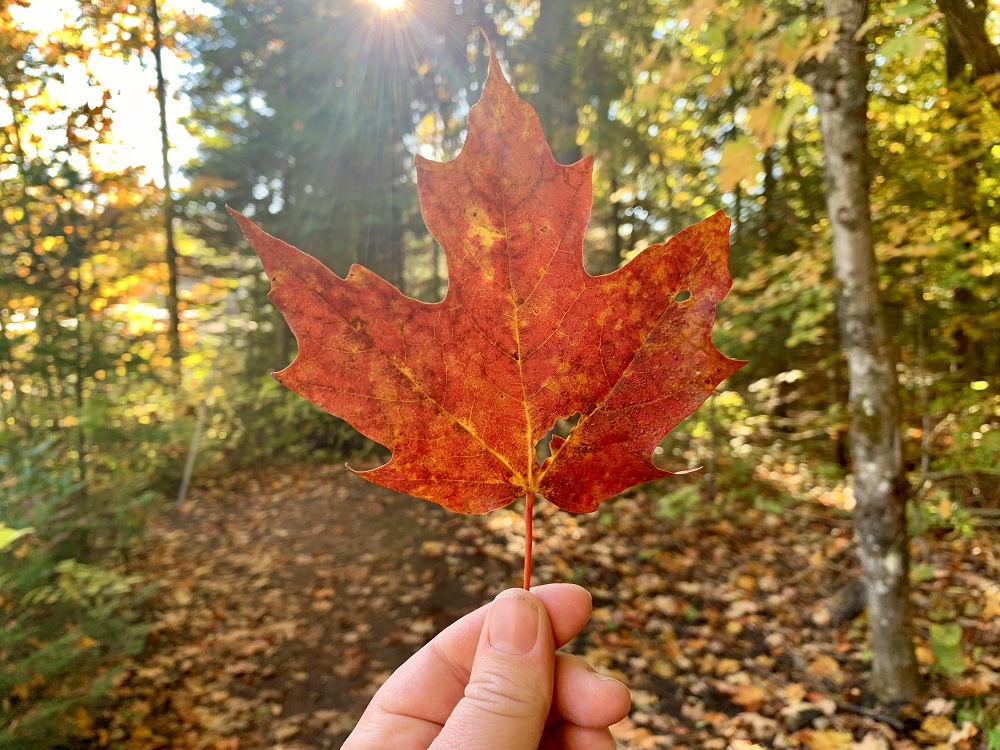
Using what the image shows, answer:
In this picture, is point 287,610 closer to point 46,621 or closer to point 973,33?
point 46,621

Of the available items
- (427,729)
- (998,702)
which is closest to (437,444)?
(427,729)

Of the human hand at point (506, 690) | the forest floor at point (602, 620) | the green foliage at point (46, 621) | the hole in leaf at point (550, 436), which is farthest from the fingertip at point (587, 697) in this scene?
the green foliage at point (46, 621)

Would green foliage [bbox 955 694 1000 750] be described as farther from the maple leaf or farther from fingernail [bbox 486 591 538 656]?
the maple leaf

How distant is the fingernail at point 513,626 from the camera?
1101 mm

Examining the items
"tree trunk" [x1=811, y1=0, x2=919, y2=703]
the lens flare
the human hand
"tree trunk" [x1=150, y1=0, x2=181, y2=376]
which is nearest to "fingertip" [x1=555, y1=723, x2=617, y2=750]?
the human hand

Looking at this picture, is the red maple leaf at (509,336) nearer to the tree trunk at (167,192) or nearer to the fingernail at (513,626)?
the fingernail at (513,626)

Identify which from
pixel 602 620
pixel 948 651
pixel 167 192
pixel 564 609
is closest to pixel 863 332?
pixel 948 651

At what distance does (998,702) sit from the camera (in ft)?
9.68

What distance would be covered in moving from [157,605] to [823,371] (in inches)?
278

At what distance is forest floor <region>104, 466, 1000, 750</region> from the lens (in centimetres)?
322

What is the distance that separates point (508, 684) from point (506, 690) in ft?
0.04

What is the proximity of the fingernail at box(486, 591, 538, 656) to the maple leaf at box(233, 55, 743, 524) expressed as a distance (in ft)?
0.94

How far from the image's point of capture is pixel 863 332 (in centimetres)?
288

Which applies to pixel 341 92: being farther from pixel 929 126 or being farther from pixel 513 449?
pixel 513 449
